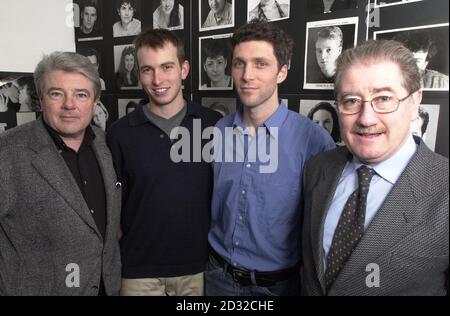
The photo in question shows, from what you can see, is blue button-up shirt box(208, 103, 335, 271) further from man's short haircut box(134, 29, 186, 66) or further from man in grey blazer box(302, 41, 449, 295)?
man's short haircut box(134, 29, 186, 66)

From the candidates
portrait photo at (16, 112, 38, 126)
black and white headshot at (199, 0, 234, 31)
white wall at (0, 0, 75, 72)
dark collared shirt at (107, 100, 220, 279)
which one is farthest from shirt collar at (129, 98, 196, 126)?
portrait photo at (16, 112, 38, 126)

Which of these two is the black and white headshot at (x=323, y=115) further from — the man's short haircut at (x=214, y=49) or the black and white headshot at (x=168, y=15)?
the black and white headshot at (x=168, y=15)

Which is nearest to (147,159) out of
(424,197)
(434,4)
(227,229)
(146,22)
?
(227,229)

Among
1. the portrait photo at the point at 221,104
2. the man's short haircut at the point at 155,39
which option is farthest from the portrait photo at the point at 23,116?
the portrait photo at the point at 221,104

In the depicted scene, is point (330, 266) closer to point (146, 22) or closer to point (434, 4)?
point (434, 4)

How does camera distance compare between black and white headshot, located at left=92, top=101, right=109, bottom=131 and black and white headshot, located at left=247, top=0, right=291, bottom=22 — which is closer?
black and white headshot, located at left=247, top=0, right=291, bottom=22

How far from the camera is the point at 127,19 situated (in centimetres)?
111

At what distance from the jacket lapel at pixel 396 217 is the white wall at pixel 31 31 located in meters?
1.10

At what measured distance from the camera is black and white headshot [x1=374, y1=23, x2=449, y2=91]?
2.41 ft

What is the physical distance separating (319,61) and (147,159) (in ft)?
1.90

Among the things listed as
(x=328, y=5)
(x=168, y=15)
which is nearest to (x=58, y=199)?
(x=168, y=15)

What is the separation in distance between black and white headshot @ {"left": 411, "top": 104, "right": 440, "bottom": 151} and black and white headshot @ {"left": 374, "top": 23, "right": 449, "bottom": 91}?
1.9 inches

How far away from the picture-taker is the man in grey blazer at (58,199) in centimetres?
84
